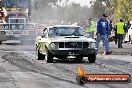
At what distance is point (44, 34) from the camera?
1986cm

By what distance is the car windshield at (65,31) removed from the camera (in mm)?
19141

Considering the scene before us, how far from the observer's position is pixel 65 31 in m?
19.3

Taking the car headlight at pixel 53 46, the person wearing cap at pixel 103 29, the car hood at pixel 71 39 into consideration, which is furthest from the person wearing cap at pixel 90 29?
the car headlight at pixel 53 46

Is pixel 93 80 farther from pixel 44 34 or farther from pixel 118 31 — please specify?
pixel 118 31

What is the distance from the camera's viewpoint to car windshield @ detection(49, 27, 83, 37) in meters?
19.1

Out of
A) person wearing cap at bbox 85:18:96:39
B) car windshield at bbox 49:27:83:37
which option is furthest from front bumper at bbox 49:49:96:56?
person wearing cap at bbox 85:18:96:39

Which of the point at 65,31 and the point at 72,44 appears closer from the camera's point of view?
the point at 72,44

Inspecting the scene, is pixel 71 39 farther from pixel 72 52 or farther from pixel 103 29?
pixel 103 29

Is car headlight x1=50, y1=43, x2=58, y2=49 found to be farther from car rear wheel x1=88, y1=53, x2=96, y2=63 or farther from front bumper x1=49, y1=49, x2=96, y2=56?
car rear wheel x1=88, y1=53, x2=96, y2=63

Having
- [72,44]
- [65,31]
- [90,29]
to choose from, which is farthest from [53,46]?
[90,29]

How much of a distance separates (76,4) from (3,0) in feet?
490

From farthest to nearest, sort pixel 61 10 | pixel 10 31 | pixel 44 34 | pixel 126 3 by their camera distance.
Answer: pixel 61 10 < pixel 126 3 < pixel 10 31 < pixel 44 34

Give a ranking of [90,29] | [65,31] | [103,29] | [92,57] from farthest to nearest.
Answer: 1. [90,29]
2. [103,29]
3. [65,31]
4. [92,57]

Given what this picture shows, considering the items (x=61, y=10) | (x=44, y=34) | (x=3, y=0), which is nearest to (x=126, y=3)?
(x=3, y=0)
